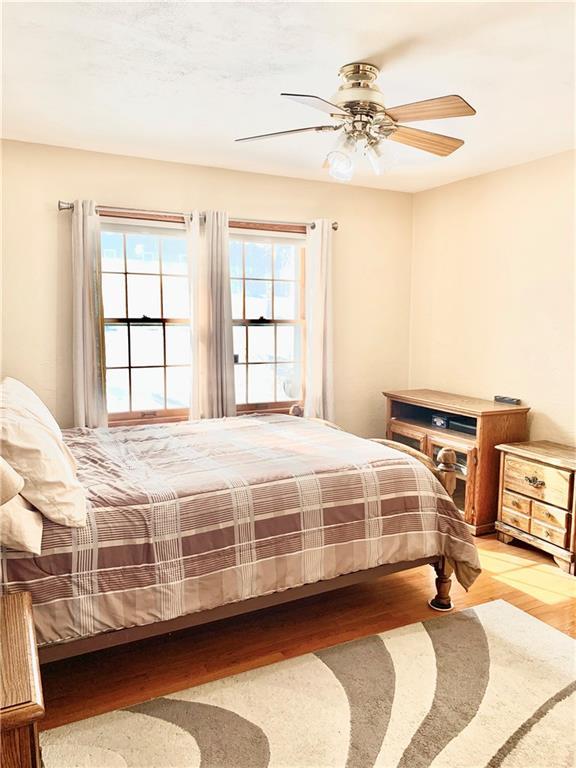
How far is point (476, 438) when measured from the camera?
12.7 feet

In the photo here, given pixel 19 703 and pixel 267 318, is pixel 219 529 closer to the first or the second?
pixel 19 703

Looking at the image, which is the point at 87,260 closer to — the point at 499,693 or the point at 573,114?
the point at 573,114

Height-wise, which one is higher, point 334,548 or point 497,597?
point 334,548

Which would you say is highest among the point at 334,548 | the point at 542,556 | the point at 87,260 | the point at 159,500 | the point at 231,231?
the point at 231,231

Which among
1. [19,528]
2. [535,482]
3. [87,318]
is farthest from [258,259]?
[19,528]

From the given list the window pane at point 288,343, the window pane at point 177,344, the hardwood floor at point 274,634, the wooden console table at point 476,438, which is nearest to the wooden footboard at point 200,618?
the hardwood floor at point 274,634

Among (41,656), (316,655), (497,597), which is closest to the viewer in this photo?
(41,656)

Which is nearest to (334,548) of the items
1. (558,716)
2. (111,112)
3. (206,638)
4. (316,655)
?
(316,655)

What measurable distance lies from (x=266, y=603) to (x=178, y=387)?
224 centimetres

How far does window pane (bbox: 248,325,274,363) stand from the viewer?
182 inches

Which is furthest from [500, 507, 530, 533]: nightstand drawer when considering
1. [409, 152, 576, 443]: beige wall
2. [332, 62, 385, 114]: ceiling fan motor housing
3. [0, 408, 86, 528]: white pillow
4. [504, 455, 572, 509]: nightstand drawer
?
[0, 408, 86, 528]: white pillow

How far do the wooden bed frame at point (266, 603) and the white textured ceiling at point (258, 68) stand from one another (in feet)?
5.17

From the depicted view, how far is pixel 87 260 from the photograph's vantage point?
374 cm

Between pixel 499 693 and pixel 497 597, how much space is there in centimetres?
85
